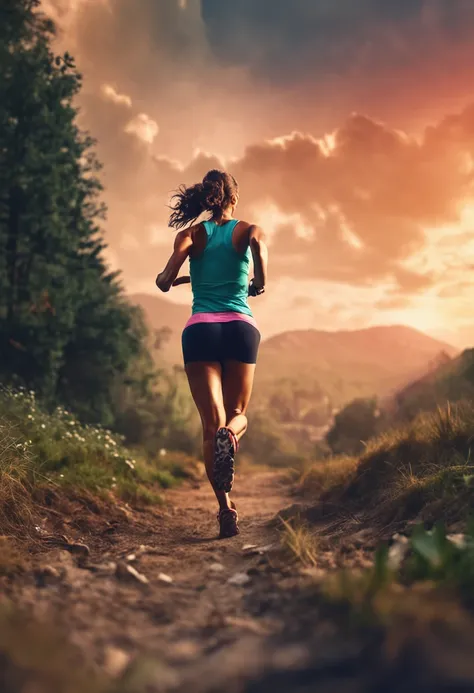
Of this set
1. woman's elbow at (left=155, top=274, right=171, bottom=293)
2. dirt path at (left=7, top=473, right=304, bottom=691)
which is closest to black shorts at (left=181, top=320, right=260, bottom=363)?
woman's elbow at (left=155, top=274, right=171, bottom=293)

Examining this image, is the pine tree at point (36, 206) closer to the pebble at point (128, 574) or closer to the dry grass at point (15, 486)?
the dry grass at point (15, 486)

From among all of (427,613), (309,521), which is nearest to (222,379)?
(309,521)

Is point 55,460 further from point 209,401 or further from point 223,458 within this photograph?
point 223,458

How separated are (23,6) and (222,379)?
1220 cm

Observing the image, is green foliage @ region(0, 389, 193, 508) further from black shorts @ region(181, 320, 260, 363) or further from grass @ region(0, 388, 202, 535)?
black shorts @ region(181, 320, 260, 363)

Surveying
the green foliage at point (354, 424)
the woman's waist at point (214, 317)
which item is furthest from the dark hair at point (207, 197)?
the green foliage at point (354, 424)

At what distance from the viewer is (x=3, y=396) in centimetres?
795

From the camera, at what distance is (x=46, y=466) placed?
570 cm

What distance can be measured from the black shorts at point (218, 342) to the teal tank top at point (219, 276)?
Answer: 154 mm

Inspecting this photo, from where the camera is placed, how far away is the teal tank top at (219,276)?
4617 millimetres

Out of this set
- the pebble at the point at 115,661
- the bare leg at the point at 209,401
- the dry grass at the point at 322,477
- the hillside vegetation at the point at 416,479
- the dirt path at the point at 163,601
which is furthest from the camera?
the dry grass at the point at 322,477

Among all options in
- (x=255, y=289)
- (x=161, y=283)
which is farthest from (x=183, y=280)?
(x=255, y=289)

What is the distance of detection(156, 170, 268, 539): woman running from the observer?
4480mm

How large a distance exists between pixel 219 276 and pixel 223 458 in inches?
57.3
